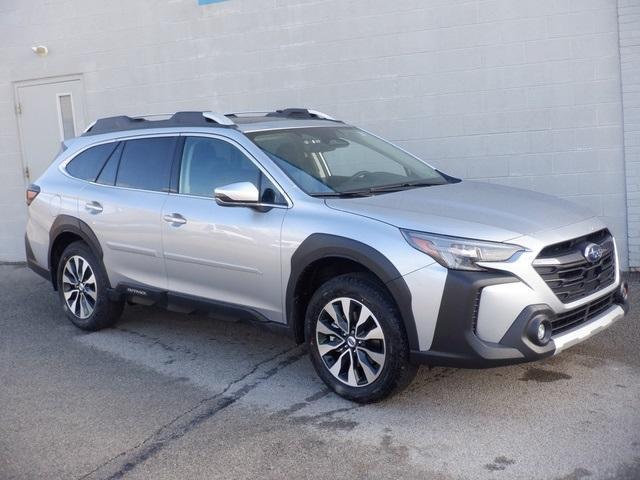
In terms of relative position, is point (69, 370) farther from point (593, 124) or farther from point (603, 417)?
point (593, 124)

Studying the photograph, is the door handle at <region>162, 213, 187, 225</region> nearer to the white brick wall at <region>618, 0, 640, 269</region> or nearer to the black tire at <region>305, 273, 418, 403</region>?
the black tire at <region>305, 273, 418, 403</region>

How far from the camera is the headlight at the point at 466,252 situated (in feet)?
14.4

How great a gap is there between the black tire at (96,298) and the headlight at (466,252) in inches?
130

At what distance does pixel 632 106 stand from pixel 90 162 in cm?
511

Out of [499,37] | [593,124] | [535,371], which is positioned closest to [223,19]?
[499,37]

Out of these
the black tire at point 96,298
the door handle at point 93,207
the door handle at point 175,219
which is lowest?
the black tire at point 96,298

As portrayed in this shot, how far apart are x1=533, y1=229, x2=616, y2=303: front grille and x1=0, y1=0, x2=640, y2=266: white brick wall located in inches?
122

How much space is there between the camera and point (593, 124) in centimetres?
780

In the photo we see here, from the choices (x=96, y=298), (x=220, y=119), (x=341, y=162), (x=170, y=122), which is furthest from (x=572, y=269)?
(x=96, y=298)

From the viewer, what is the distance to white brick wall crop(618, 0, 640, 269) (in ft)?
24.7

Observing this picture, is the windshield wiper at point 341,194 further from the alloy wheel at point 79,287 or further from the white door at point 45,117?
the white door at point 45,117

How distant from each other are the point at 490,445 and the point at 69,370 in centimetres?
331

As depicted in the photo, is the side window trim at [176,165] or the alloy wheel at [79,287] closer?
the side window trim at [176,165]

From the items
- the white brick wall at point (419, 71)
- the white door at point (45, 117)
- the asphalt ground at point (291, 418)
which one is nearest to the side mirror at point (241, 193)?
the asphalt ground at point (291, 418)
